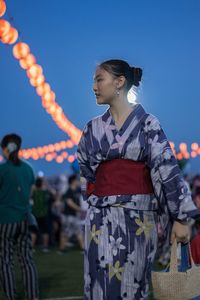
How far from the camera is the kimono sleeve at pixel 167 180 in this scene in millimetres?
4094

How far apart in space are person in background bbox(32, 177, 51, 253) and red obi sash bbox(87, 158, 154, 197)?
10.2m

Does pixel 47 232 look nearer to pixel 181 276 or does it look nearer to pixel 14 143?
pixel 14 143

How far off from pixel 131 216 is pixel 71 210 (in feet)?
34.2

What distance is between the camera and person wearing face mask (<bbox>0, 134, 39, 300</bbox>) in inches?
266

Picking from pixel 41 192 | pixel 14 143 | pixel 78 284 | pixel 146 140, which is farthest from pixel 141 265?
pixel 41 192

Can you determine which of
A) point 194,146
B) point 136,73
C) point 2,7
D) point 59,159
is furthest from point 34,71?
point 59,159

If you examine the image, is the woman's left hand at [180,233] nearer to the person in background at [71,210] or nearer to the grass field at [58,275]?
the grass field at [58,275]

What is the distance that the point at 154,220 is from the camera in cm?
426

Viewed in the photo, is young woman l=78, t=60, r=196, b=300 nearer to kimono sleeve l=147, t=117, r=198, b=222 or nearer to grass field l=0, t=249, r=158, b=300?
kimono sleeve l=147, t=117, r=198, b=222

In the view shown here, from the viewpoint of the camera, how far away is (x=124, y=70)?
14.4ft

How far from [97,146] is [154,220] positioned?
570 mm

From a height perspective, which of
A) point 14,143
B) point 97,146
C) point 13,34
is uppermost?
point 13,34

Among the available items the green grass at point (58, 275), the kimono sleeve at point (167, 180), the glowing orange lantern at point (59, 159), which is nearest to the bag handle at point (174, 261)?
the kimono sleeve at point (167, 180)

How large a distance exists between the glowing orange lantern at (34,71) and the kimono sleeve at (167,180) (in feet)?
38.4
